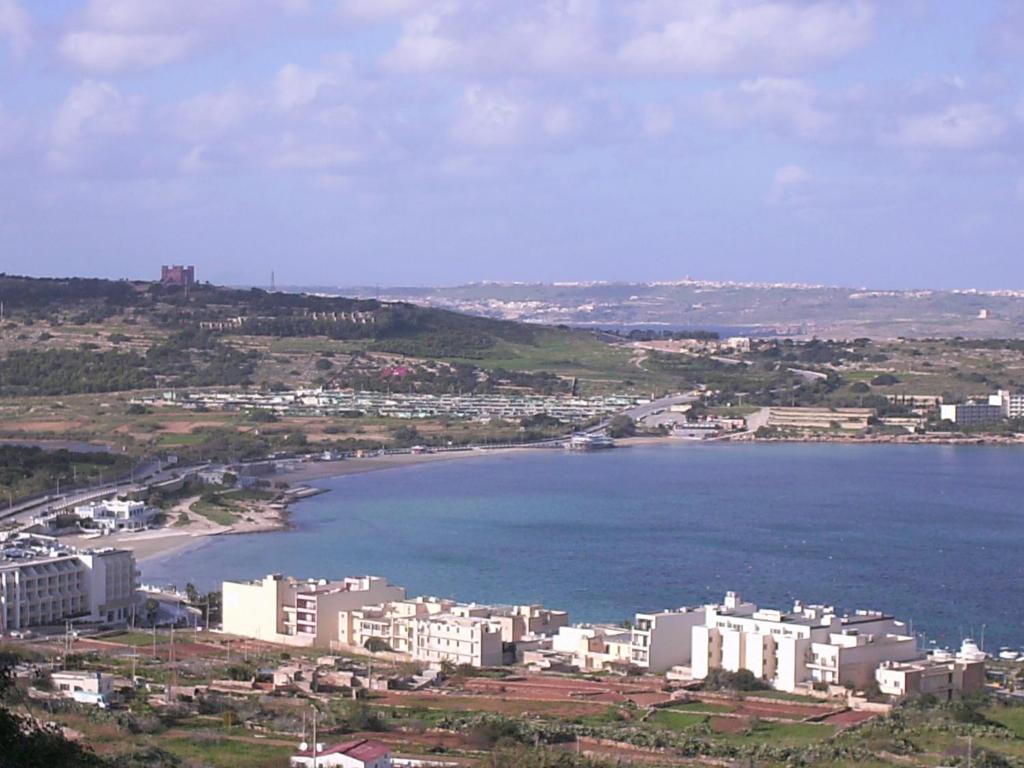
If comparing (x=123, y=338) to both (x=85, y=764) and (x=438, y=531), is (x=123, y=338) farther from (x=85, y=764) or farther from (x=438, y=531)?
(x=85, y=764)

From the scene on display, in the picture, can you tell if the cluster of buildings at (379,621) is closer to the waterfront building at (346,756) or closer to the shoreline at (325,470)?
the waterfront building at (346,756)

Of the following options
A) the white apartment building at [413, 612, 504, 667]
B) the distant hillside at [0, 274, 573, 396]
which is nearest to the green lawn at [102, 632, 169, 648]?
the white apartment building at [413, 612, 504, 667]

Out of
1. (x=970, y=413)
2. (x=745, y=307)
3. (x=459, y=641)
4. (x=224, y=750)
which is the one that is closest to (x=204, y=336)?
(x=970, y=413)

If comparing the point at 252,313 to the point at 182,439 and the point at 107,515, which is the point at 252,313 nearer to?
the point at 182,439

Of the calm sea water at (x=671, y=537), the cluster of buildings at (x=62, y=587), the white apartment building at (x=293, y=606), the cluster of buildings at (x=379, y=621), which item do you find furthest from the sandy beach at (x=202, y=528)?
the cluster of buildings at (x=379, y=621)

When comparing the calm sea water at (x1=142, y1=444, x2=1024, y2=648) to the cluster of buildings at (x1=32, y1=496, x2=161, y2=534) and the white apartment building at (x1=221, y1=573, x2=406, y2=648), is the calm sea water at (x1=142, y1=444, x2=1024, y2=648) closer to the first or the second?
the cluster of buildings at (x1=32, y1=496, x2=161, y2=534)

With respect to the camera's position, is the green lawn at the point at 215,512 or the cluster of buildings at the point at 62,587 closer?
the cluster of buildings at the point at 62,587
